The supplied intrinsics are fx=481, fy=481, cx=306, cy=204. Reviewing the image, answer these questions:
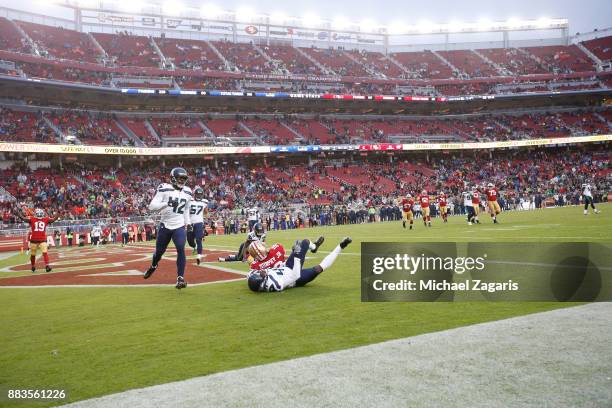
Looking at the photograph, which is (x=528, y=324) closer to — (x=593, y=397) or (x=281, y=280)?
(x=593, y=397)

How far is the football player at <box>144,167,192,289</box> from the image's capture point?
871cm

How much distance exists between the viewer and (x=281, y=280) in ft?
25.8

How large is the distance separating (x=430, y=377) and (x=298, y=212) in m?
35.3

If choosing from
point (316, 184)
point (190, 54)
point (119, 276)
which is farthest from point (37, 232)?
point (190, 54)

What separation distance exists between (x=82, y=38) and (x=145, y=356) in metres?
56.7

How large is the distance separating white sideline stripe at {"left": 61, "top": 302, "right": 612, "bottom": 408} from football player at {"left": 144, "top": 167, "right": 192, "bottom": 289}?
216 inches

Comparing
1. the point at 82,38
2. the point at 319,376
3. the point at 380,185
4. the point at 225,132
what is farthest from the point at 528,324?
the point at 82,38

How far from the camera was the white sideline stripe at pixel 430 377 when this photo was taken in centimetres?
286

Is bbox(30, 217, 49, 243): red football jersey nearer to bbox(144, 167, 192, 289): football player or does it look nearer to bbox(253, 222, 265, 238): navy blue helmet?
bbox(144, 167, 192, 289): football player

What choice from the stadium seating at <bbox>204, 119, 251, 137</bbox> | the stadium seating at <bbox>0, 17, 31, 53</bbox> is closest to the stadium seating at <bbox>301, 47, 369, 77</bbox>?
the stadium seating at <bbox>204, 119, 251, 137</bbox>

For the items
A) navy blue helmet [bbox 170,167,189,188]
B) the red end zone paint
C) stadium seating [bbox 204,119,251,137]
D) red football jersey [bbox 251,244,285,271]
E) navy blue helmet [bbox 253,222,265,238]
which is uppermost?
stadium seating [bbox 204,119,251,137]

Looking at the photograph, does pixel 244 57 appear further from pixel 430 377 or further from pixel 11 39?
pixel 430 377

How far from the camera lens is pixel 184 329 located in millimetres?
5414

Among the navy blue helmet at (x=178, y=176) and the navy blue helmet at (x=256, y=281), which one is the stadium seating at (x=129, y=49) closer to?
the navy blue helmet at (x=178, y=176)
